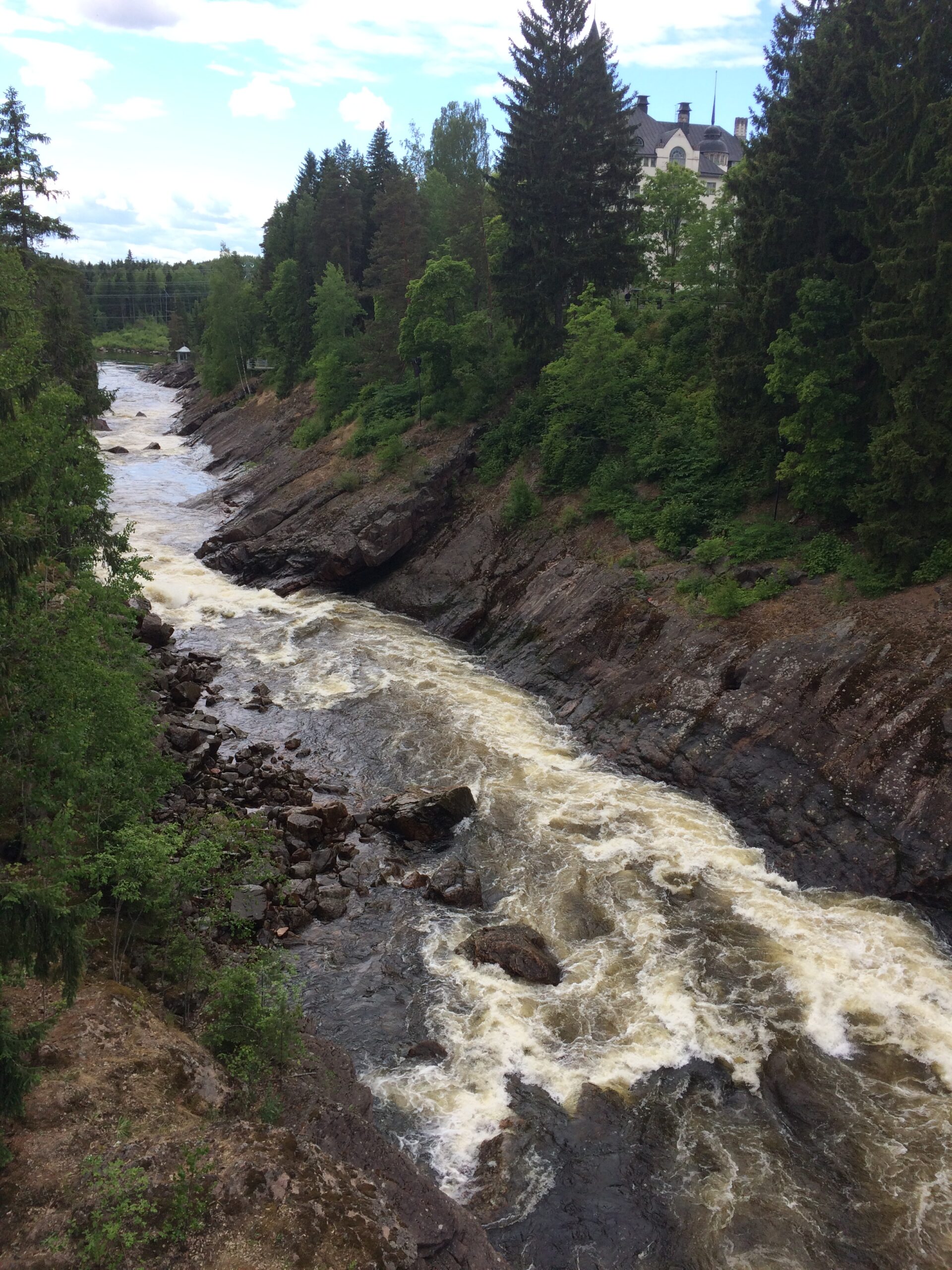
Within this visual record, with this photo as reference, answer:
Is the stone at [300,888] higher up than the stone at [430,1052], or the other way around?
the stone at [300,888]

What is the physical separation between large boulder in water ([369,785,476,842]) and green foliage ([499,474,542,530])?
1662 centimetres

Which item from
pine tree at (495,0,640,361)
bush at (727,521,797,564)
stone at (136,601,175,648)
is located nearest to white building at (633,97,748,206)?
pine tree at (495,0,640,361)

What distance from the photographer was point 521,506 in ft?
114

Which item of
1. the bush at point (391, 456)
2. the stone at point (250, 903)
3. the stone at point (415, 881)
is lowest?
the stone at point (415, 881)

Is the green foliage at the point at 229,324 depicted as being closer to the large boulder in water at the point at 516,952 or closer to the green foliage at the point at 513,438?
the green foliage at the point at 513,438

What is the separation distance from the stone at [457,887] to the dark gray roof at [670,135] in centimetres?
6734

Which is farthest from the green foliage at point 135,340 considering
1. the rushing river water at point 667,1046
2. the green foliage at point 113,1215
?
the green foliage at point 113,1215

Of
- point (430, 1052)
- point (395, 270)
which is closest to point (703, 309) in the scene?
point (395, 270)

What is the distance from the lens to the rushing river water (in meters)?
11.2

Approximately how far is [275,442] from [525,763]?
4136 cm

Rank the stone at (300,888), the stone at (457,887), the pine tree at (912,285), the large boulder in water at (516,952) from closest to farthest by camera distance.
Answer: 1. the large boulder in water at (516,952)
2. the stone at (300,888)
3. the stone at (457,887)
4. the pine tree at (912,285)

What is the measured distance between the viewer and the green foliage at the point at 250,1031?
37.8ft

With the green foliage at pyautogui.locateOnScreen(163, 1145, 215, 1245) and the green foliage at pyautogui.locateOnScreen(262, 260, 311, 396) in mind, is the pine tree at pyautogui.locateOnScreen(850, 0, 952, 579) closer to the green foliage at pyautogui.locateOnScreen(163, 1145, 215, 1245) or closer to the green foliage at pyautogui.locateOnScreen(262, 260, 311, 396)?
the green foliage at pyautogui.locateOnScreen(163, 1145, 215, 1245)

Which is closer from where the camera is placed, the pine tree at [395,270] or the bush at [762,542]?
the bush at [762,542]
